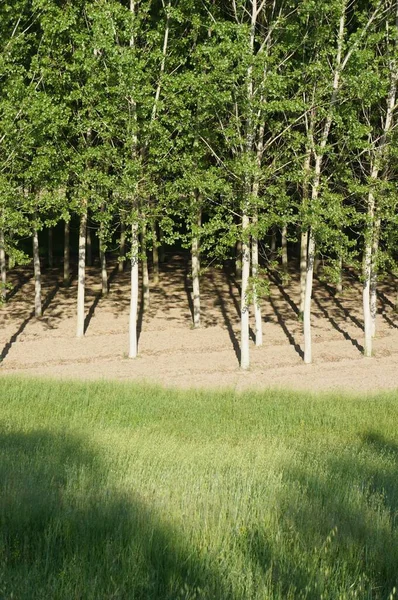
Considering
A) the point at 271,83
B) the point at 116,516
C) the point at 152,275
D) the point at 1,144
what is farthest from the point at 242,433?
the point at 152,275

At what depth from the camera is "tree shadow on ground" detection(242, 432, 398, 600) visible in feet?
19.8

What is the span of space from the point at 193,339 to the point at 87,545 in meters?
22.1

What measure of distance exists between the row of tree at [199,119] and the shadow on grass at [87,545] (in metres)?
16.0

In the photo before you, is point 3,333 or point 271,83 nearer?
point 271,83

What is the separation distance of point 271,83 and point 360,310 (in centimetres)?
1248

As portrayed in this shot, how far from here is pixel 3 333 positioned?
29438mm

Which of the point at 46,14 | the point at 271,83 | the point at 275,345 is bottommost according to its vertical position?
the point at 275,345

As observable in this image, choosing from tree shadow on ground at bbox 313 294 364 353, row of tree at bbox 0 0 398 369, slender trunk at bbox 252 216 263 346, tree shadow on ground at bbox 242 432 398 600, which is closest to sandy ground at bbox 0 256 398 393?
tree shadow on ground at bbox 313 294 364 353

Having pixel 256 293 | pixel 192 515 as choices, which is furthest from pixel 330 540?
pixel 256 293

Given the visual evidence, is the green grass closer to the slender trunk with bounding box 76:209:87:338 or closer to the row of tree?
the row of tree

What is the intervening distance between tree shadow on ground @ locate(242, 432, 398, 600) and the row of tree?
14961 mm

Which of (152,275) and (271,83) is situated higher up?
(271,83)

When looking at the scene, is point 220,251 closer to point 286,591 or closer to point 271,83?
point 271,83

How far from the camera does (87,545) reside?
652 centimetres
